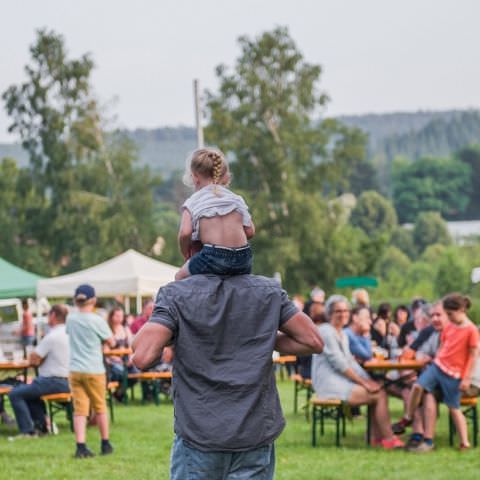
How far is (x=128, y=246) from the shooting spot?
169 feet

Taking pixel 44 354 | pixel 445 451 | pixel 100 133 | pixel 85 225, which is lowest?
pixel 445 451

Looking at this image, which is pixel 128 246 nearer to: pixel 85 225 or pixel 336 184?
pixel 85 225

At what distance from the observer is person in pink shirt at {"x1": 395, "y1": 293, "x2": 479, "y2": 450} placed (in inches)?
471

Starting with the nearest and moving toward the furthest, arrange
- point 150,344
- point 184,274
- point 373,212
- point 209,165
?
point 150,344, point 184,274, point 209,165, point 373,212

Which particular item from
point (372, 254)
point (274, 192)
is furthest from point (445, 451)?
point (372, 254)

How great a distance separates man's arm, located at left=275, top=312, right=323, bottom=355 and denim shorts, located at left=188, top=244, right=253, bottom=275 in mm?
276

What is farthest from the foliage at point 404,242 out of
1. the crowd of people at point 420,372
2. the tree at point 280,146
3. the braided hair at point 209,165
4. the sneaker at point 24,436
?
the braided hair at point 209,165

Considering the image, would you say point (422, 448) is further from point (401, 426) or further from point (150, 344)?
point (150, 344)

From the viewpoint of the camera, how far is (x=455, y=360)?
477 inches

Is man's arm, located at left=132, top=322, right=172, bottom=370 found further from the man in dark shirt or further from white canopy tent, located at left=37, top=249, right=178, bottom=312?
white canopy tent, located at left=37, top=249, right=178, bottom=312

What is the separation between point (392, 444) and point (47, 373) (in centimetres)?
396

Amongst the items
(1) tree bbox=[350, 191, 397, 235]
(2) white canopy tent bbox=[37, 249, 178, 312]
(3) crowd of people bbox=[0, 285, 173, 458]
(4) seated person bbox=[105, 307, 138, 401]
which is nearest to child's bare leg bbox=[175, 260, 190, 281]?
(3) crowd of people bbox=[0, 285, 173, 458]

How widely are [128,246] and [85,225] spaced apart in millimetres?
2253

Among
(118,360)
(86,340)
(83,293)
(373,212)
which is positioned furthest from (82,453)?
(373,212)
